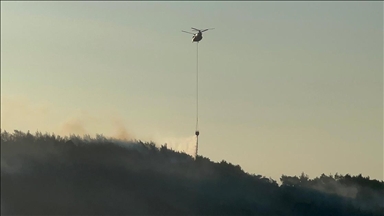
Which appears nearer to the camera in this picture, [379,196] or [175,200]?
[175,200]

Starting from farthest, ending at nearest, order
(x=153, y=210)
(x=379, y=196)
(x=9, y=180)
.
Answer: (x=379, y=196), (x=153, y=210), (x=9, y=180)

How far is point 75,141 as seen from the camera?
210 ft

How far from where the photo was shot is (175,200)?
6562 cm

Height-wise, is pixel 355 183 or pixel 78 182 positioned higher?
pixel 355 183

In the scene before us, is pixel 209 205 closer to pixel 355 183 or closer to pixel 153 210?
pixel 153 210

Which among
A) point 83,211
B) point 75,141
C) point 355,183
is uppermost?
point 355,183

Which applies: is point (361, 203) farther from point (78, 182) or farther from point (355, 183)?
point (78, 182)

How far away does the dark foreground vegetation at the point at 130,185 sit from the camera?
54.3 m

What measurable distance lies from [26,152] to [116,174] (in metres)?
8.37

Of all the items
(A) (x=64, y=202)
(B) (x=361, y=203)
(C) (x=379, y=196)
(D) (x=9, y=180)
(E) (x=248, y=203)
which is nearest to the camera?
(D) (x=9, y=180)

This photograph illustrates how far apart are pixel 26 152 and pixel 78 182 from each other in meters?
4.05

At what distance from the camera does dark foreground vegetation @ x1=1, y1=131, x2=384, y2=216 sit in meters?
54.3

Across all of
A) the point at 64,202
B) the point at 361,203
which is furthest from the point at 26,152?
the point at 361,203

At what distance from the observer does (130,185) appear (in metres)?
63.3
